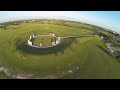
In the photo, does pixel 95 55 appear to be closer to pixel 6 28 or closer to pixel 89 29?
pixel 89 29

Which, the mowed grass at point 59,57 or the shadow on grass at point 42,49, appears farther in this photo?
the shadow on grass at point 42,49

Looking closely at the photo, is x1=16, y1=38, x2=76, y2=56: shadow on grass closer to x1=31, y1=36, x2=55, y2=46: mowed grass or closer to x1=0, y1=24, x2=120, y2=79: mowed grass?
x1=0, y1=24, x2=120, y2=79: mowed grass

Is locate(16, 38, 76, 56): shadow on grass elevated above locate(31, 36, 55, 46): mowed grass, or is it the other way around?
locate(31, 36, 55, 46): mowed grass

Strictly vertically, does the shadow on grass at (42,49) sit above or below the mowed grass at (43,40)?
below

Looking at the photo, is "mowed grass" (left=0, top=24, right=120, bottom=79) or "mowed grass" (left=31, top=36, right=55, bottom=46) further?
"mowed grass" (left=31, top=36, right=55, bottom=46)

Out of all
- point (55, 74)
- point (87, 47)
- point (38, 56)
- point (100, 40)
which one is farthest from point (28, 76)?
point (100, 40)

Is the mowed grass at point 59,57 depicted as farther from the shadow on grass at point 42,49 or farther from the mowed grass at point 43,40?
the mowed grass at point 43,40
